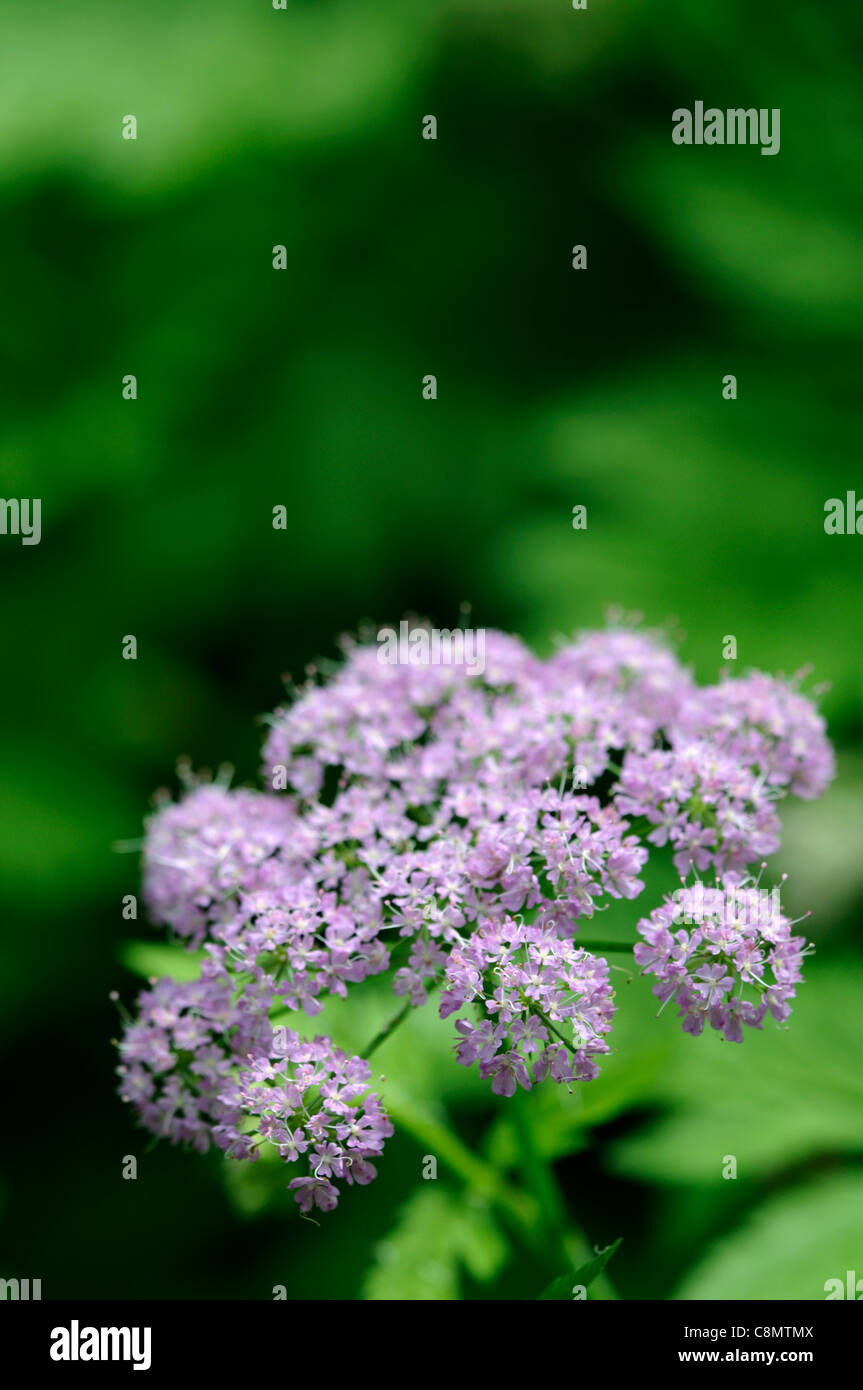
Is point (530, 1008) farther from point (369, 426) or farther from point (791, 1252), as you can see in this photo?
point (369, 426)

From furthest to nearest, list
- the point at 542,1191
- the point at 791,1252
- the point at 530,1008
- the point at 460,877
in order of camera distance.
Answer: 1. the point at 791,1252
2. the point at 542,1191
3. the point at 460,877
4. the point at 530,1008

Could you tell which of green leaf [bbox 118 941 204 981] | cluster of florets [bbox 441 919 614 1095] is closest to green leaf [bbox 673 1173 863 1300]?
cluster of florets [bbox 441 919 614 1095]

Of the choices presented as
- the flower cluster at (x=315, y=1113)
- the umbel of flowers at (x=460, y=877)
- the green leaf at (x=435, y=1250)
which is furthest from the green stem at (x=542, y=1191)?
the flower cluster at (x=315, y=1113)

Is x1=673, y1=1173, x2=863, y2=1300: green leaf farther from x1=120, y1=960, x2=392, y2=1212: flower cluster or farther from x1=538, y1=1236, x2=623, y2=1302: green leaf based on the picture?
x1=120, y1=960, x2=392, y2=1212: flower cluster

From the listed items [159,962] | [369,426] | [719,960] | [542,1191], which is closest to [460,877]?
[719,960]

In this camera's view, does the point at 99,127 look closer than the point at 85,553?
Yes
